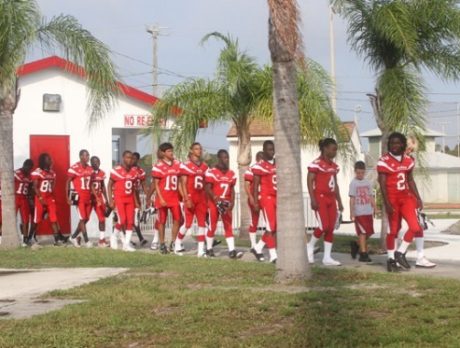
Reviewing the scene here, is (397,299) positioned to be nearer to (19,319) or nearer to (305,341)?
(305,341)

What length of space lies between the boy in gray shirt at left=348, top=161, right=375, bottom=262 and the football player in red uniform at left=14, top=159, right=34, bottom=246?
257 inches

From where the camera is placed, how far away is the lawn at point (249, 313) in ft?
24.6

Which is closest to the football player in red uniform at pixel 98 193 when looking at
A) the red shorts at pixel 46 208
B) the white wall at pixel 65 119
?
the red shorts at pixel 46 208

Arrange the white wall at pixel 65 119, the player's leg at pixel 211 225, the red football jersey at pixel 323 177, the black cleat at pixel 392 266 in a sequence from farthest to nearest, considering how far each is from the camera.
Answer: the white wall at pixel 65 119 → the player's leg at pixel 211 225 → the red football jersey at pixel 323 177 → the black cleat at pixel 392 266

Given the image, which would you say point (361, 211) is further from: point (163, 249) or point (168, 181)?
point (163, 249)

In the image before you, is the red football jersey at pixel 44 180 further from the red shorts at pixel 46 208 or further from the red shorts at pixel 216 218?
the red shorts at pixel 216 218

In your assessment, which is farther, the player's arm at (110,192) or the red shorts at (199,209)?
the player's arm at (110,192)

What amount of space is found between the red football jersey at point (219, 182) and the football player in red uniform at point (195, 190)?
0.20m

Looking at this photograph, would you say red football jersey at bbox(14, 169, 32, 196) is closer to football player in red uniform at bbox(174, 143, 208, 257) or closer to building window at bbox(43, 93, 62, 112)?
building window at bbox(43, 93, 62, 112)

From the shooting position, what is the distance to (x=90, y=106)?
16.7 metres

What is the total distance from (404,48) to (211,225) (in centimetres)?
458

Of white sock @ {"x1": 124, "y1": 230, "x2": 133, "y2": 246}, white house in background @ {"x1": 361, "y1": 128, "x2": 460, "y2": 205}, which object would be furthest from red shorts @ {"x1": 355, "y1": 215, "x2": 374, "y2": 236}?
white house in background @ {"x1": 361, "y1": 128, "x2": 460, "y2": 205}

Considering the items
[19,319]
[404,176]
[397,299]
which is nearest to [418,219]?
[404,176]

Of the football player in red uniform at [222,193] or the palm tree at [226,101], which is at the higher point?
the palm tree at [226,101]
